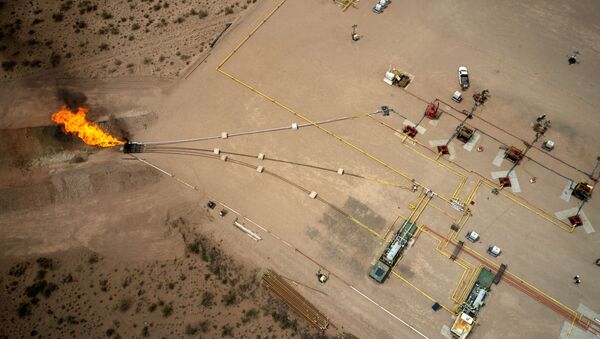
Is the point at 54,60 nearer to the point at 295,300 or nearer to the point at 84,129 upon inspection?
the point at 84,129

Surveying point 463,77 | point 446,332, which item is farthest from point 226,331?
point 463,77

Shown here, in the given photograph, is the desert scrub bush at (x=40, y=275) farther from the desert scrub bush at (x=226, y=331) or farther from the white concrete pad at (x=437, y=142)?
the white concrete pad at (x=437, y=142)

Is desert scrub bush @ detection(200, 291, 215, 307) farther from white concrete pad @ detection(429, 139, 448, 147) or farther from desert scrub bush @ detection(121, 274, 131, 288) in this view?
white concrete pad @ detection(429, 139, 448, 147)

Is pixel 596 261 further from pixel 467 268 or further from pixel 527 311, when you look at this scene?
pixel 467 268

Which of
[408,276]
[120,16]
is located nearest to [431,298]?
[408,276]

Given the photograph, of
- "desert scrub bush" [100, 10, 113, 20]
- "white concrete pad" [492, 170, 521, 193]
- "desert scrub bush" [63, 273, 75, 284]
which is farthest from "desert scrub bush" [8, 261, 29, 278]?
"white concrete pad" [492, 170, 521, 193]

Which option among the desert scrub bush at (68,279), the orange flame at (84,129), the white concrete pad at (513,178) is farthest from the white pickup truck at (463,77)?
the desert scrub bush at (68,279)
